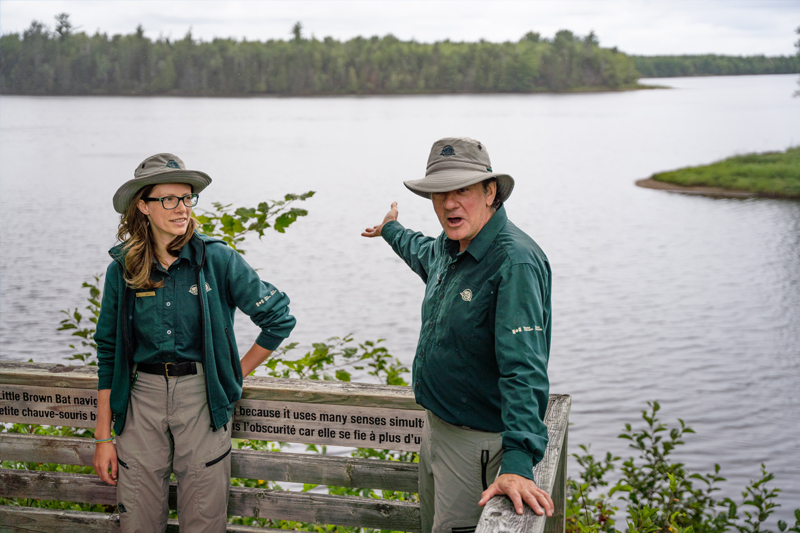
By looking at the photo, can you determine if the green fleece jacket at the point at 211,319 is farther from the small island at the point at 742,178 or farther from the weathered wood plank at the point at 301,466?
the small island at the point at 742,178

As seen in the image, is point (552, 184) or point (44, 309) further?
point (552, 184)

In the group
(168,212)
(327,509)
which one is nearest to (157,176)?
(168,212)

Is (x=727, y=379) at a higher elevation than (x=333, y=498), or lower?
lower

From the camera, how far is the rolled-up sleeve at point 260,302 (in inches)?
115

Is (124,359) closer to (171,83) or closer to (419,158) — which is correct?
(419,158)

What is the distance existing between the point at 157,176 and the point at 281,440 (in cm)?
115

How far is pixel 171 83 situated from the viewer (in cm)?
12712

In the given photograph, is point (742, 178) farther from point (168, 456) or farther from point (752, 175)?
point (168, 456)

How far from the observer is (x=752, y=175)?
43.6 meters

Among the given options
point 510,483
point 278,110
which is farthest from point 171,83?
point 510,483

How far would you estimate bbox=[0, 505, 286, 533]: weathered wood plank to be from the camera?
129 inches

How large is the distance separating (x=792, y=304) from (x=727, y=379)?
692cm

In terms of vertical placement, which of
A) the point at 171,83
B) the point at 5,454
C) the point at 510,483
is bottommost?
the point at 5,454

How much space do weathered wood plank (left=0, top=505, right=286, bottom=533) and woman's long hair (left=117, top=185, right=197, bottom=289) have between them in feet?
3.59
